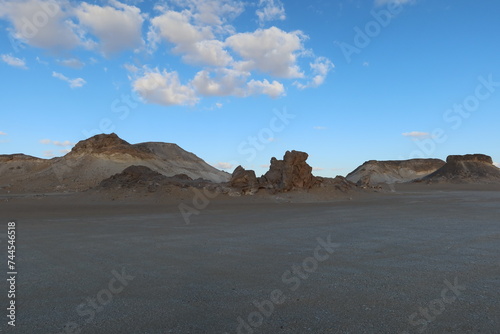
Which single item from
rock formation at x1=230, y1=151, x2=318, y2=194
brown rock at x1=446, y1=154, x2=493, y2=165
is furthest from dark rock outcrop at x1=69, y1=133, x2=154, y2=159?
brown rock at x1=446, y1=154, x2=493, y2=165

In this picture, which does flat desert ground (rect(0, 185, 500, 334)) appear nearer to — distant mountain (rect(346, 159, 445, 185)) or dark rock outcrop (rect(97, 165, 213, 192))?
dark rock outcrop (rect(97, 165, 213, 192))

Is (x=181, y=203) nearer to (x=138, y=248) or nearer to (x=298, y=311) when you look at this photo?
(x=138, y=248)

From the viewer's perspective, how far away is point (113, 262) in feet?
19.6

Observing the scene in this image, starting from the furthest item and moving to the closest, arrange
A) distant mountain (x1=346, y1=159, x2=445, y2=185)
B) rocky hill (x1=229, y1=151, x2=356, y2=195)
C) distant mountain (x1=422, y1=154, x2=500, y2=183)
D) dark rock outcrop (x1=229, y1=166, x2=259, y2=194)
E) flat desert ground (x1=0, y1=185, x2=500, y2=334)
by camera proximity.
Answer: distant mountain (x1=346, y1=159, x2=445, y2=185) < distant mountain (x1=422, y1=154, x2=500, y2=183) < rocky hill (x1=229, y1=151, x2=356, y2=195) < dark rock outcrop (x1=229, y1=166, x2=259, y2=194) < flat desert ground (x1=0, y1=185, x2=500, y2=334)

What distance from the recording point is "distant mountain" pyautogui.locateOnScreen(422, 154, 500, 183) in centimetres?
6550

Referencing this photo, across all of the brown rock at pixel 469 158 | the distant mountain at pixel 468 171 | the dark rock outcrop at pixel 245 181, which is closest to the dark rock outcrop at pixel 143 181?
the dark rock outcrop at pixel 245 181

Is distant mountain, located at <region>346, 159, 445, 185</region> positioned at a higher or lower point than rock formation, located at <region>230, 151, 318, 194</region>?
higher

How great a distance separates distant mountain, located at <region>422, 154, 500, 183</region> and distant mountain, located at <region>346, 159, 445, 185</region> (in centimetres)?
2016

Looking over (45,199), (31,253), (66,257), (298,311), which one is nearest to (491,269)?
(298,311)

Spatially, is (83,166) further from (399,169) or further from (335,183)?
(399,169)

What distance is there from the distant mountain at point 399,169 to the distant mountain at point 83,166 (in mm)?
42648

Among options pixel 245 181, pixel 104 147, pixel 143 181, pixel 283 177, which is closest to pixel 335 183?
pixel 283 177

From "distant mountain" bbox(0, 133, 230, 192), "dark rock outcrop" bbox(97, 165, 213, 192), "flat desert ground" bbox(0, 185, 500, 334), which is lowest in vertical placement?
"flat desert ground" bbox(0, 185, 500, 334)

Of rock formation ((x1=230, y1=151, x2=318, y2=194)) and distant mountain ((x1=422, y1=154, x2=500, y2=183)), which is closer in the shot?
rock formation ((x1=230, y1=151, x2=318, y2=194))
